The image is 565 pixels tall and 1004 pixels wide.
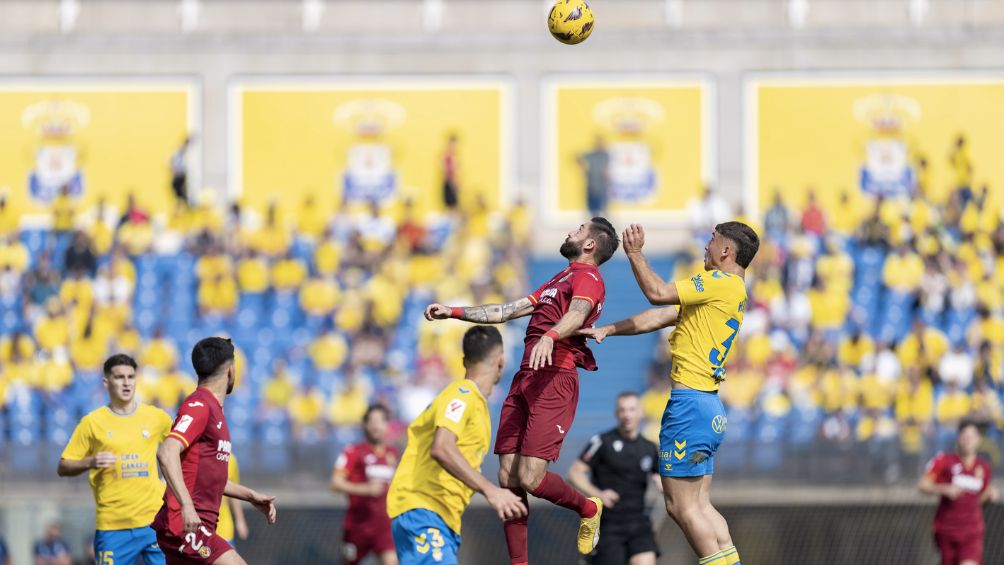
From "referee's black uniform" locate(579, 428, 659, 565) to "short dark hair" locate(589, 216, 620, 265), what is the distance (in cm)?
373

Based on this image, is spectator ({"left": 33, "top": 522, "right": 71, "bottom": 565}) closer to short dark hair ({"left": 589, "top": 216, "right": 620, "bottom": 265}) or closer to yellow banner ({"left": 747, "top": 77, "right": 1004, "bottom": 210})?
short dark hair ({"left": 589, "top": 216, "right": 620, "bottom": 265})

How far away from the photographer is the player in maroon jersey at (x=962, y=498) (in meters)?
15.0

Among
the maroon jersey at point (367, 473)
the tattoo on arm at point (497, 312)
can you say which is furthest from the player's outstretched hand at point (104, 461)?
the maroon jersey at point (367, 473)

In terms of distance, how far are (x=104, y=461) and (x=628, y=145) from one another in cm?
1875

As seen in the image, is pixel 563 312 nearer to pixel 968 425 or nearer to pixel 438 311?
pixel 438 311

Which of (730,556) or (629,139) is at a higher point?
(629,139)

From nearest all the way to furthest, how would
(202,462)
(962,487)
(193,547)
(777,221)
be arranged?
(193,547) < (202,462) < (962,487) < (777,221)

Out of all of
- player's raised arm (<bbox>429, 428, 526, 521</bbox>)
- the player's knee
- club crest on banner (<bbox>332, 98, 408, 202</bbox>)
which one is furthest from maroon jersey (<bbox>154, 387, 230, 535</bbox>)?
club crest on banner (<bbox>332, 98, 408, 202</bbox>)

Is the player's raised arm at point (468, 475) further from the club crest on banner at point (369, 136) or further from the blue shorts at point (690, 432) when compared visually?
the club crest on banner at point (369, 136)

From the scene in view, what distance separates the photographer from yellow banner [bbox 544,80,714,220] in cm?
→ 2734

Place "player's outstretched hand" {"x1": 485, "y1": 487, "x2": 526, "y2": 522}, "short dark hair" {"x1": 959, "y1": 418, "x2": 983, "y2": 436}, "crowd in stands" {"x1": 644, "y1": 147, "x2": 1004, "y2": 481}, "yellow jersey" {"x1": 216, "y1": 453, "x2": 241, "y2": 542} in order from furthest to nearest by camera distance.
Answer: "crowd in stands" {"x1": 644, "y1": 147, "x2": 1004, "y2": 481}, "short dark hair" {"x1": 959, "y1": 418, "x2": 983, "y2": 436}, "yellow jersey" {"x1": 216, "y1": 453, "x2": 241, "y2": 542}, "player's outstretched hand" {"x1": 485, "y1": 487, "x2": 526, "y2": 522}

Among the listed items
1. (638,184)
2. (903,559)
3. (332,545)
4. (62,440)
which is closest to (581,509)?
(332,545)

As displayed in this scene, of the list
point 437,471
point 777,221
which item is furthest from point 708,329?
point 777,221

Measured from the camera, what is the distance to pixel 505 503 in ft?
27.5
